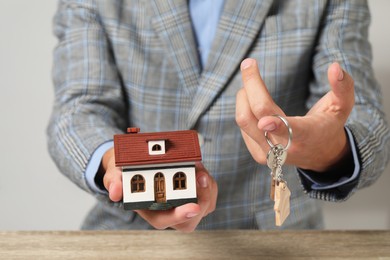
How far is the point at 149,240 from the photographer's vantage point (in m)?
0.68

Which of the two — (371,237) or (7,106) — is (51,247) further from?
(7,106)

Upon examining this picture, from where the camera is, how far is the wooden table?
2.13 feet

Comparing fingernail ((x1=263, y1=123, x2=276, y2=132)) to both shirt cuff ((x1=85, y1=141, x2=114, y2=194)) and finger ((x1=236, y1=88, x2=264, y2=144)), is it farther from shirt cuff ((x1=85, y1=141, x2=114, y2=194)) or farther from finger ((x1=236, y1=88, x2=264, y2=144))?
shirt cuff ((x1=85, y1=141, x2=114, y2=194))

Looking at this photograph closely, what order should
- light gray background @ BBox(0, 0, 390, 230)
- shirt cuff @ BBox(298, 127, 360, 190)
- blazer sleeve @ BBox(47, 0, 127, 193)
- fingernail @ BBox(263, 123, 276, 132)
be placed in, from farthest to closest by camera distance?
light gray background @ BBox(0, 0, 390, 230)
blazer sleeve @ BBox(47, 0, 127, 193)
shirt cuff @ BBox(298, 127, 360, 190)
fingernail @ BBox(263, 123, 276, 132)

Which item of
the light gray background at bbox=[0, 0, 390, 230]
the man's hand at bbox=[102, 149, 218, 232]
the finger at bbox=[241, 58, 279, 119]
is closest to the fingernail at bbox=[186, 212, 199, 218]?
the man's hand at bbox=[102, 149, 218, 232]

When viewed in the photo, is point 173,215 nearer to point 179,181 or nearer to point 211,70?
point 179,181

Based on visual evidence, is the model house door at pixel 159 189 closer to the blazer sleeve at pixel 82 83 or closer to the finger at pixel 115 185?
the finger at pixel 115 185

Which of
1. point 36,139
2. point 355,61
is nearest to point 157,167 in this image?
point 355,61

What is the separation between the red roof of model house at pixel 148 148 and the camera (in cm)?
53

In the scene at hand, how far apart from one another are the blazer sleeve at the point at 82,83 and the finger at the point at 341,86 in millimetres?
338

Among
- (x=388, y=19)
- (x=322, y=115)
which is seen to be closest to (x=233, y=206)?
(x=322, y=115)

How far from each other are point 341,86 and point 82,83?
43cm

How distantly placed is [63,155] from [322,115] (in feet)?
1.23

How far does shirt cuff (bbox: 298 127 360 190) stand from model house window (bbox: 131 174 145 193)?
21 centimetres
